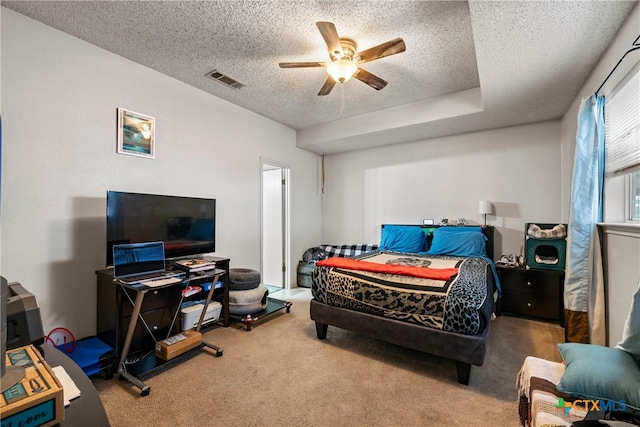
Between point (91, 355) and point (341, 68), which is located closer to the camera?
point (91, 355)

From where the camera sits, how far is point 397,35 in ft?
7.93

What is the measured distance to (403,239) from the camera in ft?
13.8

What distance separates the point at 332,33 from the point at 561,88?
2433 mm

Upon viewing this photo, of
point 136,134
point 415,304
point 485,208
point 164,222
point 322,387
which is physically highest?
point 136,134

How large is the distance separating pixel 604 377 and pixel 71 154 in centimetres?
368

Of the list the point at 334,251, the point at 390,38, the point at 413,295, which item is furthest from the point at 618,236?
the point at 334,251

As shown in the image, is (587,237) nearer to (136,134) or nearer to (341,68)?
(341,68)

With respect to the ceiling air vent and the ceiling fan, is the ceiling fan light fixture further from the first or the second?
the ceiling air vent

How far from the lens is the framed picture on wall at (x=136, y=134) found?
2721mm

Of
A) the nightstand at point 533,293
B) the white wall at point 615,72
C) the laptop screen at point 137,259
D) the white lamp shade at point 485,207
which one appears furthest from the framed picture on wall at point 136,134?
the nightstand at point 533,293

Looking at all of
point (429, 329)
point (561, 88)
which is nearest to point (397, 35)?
point (561, 88)

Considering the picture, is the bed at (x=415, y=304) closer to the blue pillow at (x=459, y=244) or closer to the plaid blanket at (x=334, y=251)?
the blue pillow at (x=459, y=244)

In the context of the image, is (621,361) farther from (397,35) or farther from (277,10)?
(277,10)

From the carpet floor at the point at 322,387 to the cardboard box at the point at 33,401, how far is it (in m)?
1.26
